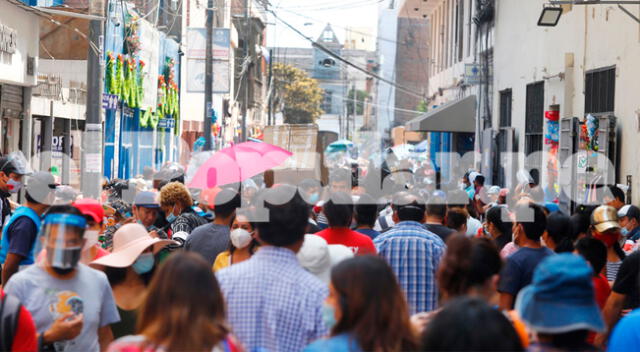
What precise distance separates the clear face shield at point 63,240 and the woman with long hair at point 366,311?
174 centimetres

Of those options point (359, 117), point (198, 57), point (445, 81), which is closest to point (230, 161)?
point (198, 57)

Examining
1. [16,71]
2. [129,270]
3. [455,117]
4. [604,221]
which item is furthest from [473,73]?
[129,270]

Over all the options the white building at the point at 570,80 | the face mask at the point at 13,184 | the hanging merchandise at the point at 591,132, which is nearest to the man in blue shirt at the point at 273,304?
the face mask at the point at 13,184

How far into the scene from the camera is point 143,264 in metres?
6.10

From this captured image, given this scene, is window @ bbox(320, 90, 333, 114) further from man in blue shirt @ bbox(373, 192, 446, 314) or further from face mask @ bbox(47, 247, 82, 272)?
face mask @ bbox(47, 247, 82, 272)

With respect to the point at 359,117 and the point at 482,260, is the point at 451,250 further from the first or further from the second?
the point at 359,117

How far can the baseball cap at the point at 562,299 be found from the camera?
3.44 m

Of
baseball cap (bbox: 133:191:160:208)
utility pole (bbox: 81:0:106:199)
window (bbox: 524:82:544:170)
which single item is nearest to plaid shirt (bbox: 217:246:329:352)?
baseball cap (bbox: 133:191:160:208)

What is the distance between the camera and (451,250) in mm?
4504

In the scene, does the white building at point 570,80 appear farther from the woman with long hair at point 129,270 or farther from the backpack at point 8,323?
the backpack at point 8,323

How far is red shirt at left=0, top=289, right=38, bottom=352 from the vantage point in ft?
13.4

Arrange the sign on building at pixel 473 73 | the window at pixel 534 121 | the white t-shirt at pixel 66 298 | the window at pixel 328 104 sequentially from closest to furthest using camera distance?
the white t-shirt at pixel 66 298 → the window at pixel 534 121 → the sign on building at pixel 473 73 → the window at pixel 328 104

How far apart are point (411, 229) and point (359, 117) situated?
11846 cm

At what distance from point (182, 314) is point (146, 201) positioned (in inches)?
203
